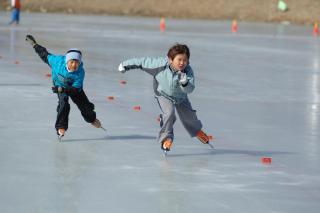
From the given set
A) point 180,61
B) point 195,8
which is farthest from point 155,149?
point 195,8

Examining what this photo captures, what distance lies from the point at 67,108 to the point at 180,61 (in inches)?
63.8

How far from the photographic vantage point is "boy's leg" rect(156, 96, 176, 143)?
7719 millimetres

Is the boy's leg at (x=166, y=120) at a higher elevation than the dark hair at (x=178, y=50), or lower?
lower

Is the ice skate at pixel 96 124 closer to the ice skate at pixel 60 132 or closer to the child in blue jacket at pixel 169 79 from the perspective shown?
the ice skate at pixel 60 132

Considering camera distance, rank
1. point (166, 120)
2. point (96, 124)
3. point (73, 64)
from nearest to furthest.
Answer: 1. point (166, 120)
2. point (73, 64)
3. point (96, 124)

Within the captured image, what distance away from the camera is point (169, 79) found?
7641 millimetres

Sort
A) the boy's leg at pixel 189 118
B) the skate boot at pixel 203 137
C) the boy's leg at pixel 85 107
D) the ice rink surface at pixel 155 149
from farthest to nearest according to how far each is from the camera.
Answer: the boy's leg at pixel 85 107 → the skate boot at pixel 203 137 → the boy's leg at pixel 189 118 → the ice rink surface at pixel 155 149

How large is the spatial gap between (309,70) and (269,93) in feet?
14.4

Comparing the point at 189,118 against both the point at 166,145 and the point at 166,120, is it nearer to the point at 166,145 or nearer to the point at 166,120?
the point at 166,120

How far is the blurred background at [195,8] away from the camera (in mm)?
49438

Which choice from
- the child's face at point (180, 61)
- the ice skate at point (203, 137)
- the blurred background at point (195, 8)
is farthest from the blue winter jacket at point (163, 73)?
the blurred background at point (195, 8)

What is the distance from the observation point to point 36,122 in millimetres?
9320

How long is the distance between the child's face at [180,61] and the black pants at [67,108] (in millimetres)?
1458

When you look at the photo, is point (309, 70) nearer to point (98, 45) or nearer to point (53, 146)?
point (98, 45)
